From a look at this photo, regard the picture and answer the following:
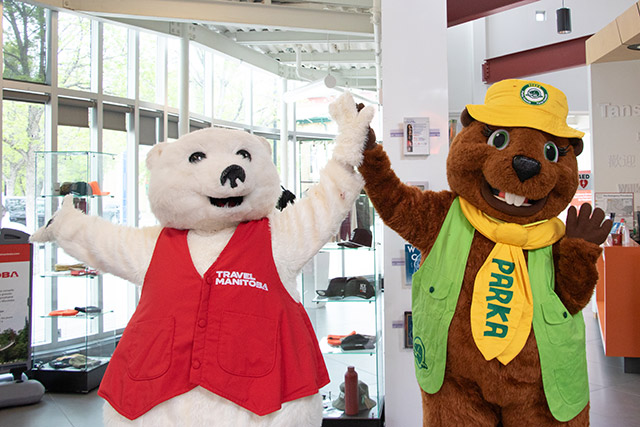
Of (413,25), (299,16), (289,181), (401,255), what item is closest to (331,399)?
(401,255)

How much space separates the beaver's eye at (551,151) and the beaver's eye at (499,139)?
0.14 metres

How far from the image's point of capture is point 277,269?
181 cm

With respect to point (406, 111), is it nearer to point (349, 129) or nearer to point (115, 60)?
point (349, 129)

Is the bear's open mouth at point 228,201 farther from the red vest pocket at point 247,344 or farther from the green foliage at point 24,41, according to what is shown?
the green foliage at point 24,41

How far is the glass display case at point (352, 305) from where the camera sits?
11.1 feet

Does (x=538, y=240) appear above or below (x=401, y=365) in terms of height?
above

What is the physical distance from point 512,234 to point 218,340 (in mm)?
1029

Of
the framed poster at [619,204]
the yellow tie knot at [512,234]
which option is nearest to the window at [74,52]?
the yellow tie knot at [512,234]

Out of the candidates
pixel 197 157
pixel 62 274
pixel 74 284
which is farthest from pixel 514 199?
pixel 74 284

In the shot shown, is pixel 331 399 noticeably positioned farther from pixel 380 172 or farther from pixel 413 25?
pixel 413 25

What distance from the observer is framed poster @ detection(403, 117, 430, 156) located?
307 centimetres

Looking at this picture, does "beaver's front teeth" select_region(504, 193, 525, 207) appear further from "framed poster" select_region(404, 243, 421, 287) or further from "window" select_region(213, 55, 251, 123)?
"window" select_region(213, 55, 251, 123)

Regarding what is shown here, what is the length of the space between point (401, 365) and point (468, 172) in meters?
1.50

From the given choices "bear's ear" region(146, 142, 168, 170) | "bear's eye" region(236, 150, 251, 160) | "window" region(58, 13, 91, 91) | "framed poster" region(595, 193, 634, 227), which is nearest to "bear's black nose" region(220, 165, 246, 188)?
"bear's eye" region(236, 150, 251, 160)
